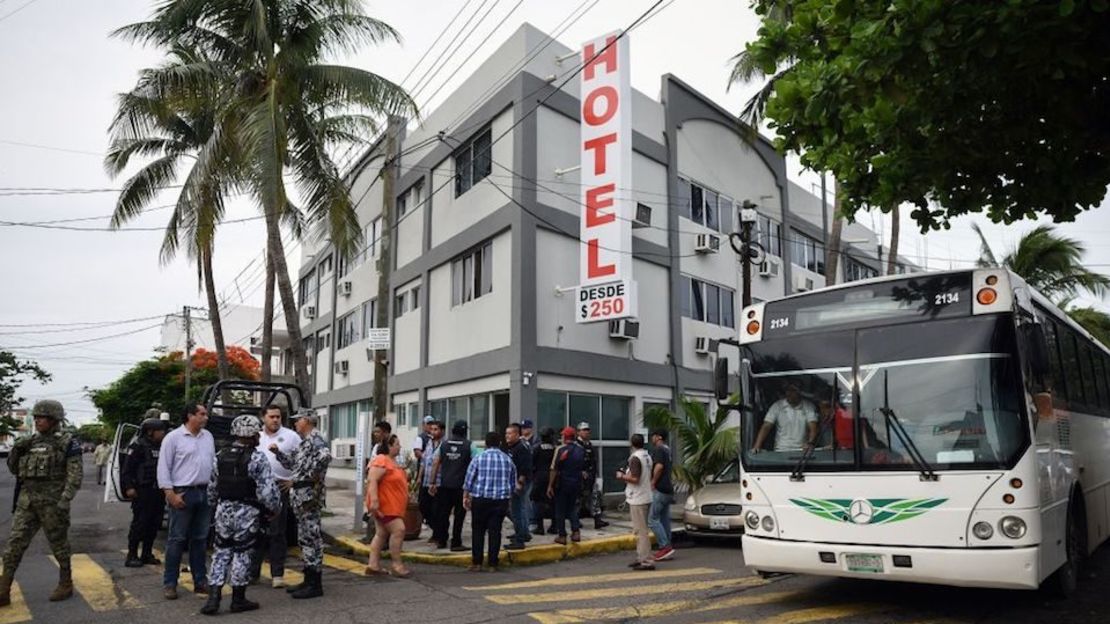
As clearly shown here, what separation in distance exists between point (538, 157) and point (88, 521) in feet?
39.1

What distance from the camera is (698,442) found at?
16.2m

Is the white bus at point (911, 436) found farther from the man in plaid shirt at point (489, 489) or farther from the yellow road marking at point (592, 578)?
the man in plaid shirt at point (489, 489)

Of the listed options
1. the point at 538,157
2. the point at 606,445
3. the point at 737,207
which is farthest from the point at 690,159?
the point at 606,445

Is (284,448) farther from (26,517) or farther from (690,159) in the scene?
(690,159)

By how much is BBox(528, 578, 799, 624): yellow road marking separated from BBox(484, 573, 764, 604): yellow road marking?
0.59 meters

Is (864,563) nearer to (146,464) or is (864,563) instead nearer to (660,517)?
(660,517)

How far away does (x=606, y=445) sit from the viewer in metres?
19.6

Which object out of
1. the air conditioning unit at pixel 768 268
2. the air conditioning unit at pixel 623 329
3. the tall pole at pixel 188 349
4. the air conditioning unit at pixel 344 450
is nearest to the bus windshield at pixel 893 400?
the air conditioning unit at pixel 623 329

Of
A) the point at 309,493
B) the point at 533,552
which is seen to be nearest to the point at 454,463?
the point at 533,552

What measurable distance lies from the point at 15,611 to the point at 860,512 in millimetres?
7725

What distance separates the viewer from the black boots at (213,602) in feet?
24.8

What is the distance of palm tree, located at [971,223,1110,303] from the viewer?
26156 millimetres

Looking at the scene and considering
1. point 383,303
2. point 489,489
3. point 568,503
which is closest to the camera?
point 489,489

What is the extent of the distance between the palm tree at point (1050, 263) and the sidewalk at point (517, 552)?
17.9m
